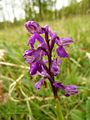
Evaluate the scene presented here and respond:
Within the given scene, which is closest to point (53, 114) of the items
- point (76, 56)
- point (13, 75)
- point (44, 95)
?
point (44, 95)

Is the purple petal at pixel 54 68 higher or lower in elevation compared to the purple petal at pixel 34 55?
lower

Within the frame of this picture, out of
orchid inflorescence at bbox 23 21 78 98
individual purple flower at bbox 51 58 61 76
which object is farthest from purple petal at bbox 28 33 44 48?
individual purple flower at bbox 51 58 61 76

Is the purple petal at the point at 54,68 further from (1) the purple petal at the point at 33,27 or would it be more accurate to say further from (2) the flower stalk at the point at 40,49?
(1) the purple petal at the point at 33,27

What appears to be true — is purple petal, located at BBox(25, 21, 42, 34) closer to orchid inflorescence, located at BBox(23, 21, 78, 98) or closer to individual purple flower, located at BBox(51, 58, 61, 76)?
orchid inflorescence, located at BBox(23, 21, 78, 98)

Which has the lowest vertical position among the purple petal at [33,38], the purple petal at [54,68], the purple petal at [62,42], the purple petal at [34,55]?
the purple petal at [54,68]

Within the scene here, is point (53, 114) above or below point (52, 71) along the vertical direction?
below

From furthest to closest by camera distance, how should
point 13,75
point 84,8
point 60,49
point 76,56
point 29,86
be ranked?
point 84,8, point 76,56, point 13,75, point 29,86, point 60,49

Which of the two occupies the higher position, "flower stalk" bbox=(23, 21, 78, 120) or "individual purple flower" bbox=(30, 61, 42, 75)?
"flower stalk" bbox=(23, 21, 78, 120)

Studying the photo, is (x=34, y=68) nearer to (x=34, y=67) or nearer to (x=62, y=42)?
(x=34, y=67)

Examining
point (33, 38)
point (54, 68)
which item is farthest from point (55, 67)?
point (33, 38)

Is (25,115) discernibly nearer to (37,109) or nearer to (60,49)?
(37,109)

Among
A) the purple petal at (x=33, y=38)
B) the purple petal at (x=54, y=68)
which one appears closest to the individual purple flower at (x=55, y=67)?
the purple petal at (x=54, y=68)
